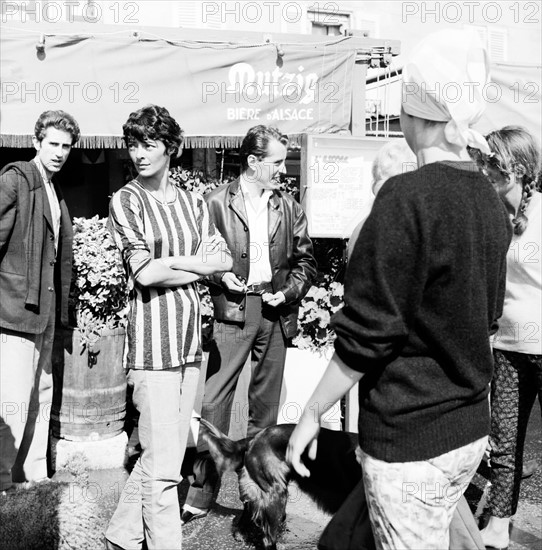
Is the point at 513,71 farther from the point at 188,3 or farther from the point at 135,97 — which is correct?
the point at 188,3

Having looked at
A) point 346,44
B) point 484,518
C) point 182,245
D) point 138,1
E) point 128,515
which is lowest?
point 484,518

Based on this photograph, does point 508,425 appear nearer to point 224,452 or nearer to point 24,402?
point 224,452

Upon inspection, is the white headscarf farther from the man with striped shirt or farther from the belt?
the belt

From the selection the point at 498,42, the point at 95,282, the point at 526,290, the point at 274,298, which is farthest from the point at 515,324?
the point at 498,42

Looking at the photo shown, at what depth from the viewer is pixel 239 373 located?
4.50 meters

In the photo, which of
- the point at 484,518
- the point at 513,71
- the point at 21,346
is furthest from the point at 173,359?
the point at 513,71

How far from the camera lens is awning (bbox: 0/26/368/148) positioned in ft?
17.7

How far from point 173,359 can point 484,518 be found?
6.60ft

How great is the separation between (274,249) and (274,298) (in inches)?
11.8

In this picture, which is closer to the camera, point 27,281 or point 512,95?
point 27,281

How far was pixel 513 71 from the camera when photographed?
6.54 meters

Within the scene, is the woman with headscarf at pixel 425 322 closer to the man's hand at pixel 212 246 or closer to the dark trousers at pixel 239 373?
the man's hand at pixel 212 246

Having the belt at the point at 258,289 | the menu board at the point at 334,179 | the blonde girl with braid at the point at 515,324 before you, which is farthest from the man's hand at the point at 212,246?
the menu board at the point at 334,179

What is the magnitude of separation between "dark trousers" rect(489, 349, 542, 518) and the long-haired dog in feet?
2.62
